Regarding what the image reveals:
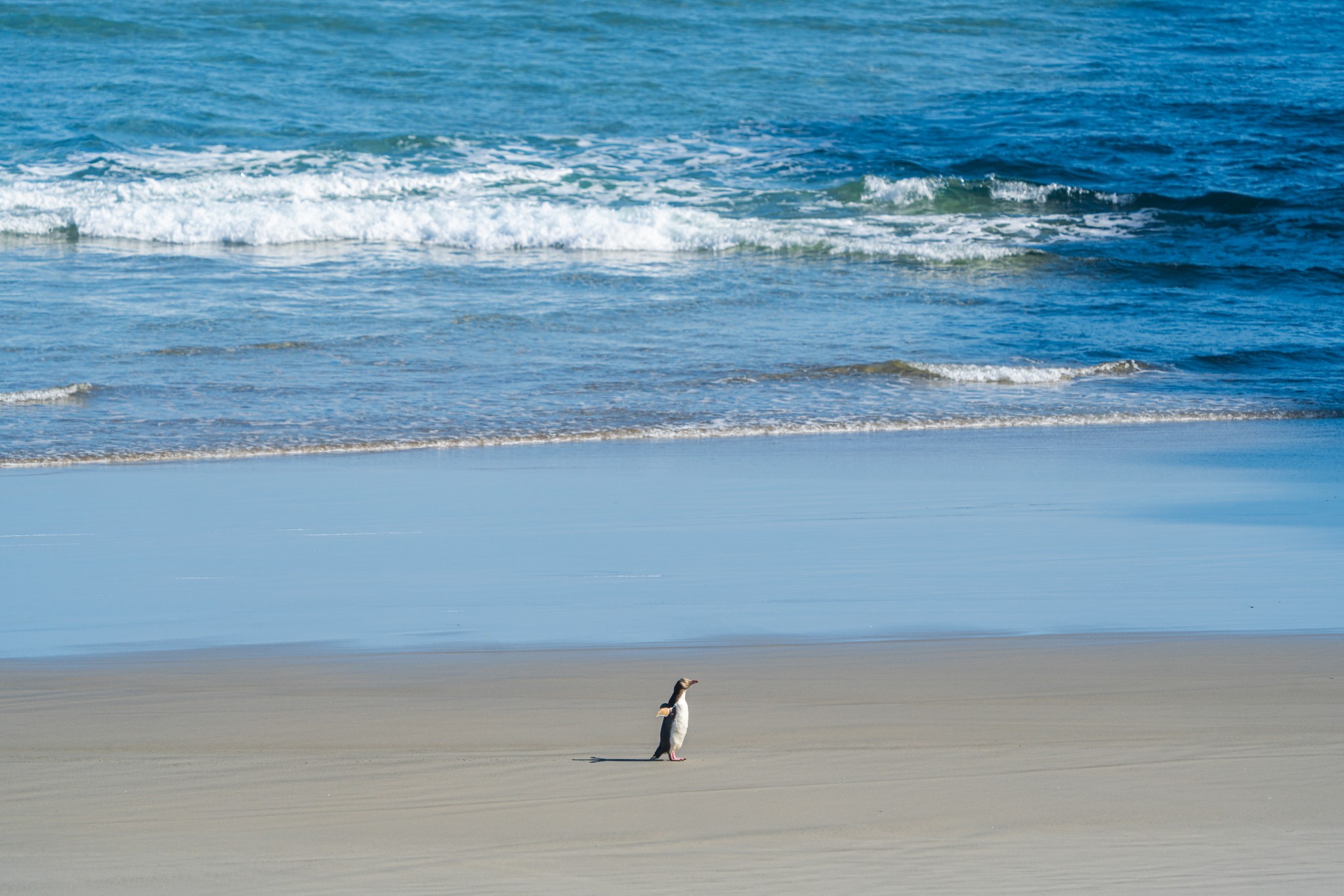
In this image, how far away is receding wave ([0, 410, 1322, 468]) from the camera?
771 cm

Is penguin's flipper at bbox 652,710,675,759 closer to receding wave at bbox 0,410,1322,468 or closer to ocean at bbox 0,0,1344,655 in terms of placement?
ocean at bbox 0,0,1344,655

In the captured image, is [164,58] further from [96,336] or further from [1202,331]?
[1202,331]

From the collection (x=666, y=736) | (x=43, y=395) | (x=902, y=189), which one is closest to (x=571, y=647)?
(x=666, y=736)

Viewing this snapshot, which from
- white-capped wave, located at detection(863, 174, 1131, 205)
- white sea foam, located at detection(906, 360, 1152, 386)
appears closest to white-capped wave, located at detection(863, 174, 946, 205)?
white-capped wave, located at detection(863, 174, 1131, 205)

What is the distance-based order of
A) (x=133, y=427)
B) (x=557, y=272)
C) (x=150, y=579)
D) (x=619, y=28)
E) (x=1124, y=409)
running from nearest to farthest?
(x=150, y=579)
(x=133, y=427)
(x=1124, y=409)
(x=557, y=272)
(x=619, y=28)

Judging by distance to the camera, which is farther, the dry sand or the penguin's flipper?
the penguin's flipper

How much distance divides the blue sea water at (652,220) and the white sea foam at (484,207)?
0.21 feet

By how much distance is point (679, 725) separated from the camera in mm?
3480

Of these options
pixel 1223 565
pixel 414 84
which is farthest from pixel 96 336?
pixel 414 84

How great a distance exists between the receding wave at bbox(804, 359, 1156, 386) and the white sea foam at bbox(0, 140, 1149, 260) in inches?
166

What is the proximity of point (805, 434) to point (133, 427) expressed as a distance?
4143 millimetres

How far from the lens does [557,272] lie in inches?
530

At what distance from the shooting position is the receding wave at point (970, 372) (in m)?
9.79

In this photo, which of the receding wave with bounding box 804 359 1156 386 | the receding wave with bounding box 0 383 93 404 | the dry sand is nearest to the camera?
the dry sand
